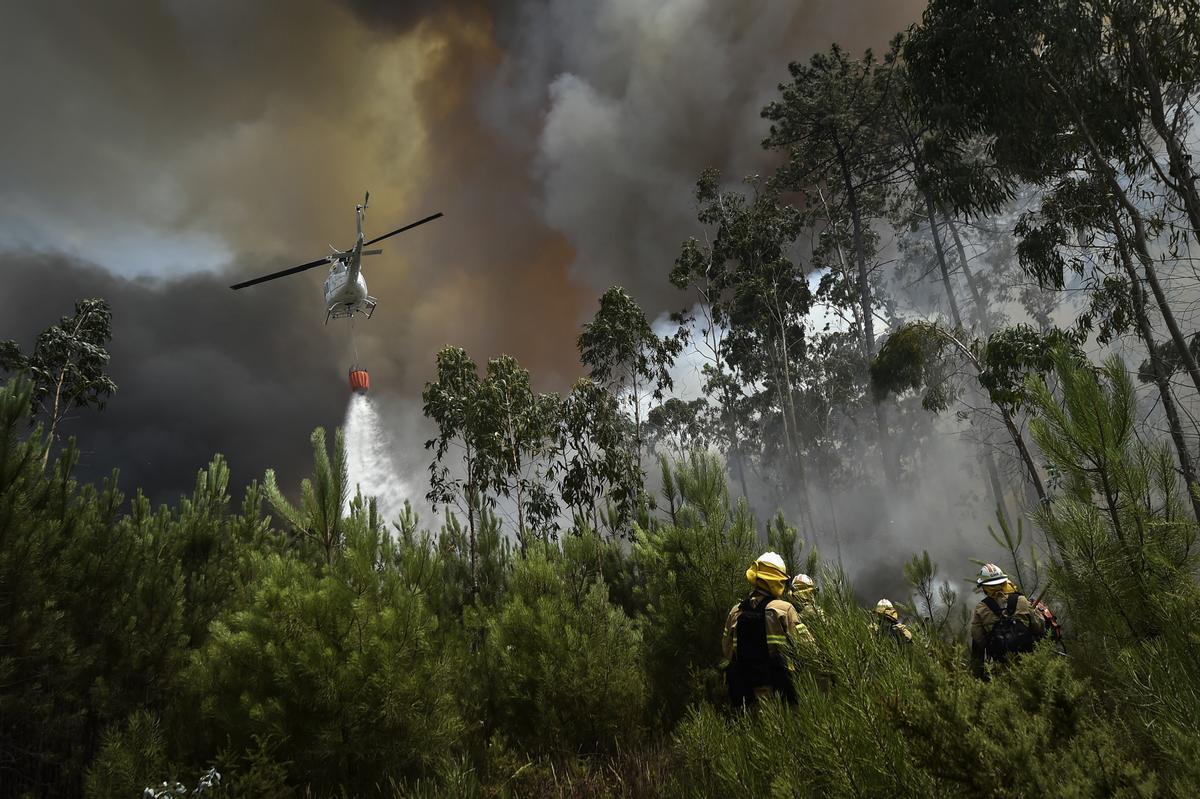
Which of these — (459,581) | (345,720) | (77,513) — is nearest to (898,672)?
(345,720)

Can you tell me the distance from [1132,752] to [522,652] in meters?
3.65

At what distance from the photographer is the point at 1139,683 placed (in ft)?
5.17

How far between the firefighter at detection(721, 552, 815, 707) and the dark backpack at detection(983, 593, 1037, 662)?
1.70 meters

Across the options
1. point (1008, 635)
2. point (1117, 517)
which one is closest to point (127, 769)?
point (1117, 517)

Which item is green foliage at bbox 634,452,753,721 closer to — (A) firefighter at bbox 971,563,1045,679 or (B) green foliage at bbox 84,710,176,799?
(A) firefighter at bbox 971,563,1045,679

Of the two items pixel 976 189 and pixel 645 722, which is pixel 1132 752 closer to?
pixel 645 722

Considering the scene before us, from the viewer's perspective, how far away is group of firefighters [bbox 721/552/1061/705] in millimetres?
3752

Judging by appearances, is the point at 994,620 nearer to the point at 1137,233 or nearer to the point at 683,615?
the point at 683,615

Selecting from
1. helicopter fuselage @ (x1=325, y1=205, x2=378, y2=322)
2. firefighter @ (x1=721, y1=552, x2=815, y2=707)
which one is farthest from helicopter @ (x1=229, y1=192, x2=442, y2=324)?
firefighter @ (x1=721, y1=552, x2=815, y2=707)

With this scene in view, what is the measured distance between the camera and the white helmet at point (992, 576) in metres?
4.50

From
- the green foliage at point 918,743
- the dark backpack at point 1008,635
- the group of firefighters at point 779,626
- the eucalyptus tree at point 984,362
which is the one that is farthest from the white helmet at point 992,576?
the eucalyptus tree at point 984,362

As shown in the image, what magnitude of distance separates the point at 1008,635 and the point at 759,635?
2007 mm

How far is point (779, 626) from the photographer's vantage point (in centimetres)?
379

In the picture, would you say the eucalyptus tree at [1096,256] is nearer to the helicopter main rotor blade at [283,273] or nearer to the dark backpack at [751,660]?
the dark backpack at [751,660]
